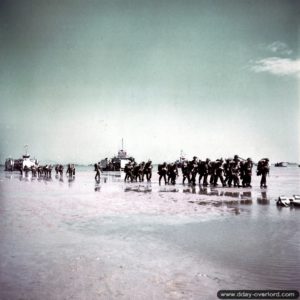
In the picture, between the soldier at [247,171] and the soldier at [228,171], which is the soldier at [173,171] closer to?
the soldier at [228,171]

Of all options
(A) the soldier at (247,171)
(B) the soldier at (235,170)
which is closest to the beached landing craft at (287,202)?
(A) the soldier at (247,171)

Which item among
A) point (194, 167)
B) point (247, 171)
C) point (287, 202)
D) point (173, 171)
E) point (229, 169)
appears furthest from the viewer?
point (173, 171)

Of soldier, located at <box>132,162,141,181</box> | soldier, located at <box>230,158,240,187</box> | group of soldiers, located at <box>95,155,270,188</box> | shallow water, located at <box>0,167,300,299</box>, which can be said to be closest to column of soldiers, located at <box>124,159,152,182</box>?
soldier, located at <box>132,162,141,181</box>

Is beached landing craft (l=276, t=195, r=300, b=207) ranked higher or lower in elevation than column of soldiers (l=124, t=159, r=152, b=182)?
lower

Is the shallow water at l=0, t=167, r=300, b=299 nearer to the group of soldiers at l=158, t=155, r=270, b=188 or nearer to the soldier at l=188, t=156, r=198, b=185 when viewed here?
the group of soldiers at l=158, t=155, r=270, b=188

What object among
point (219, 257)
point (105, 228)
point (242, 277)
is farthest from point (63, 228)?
point (242, 277)

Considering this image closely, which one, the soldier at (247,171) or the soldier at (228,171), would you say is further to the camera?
the soldier at (228,171)

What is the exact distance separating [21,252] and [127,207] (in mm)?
6434

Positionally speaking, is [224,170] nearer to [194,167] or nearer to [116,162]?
[194,167]

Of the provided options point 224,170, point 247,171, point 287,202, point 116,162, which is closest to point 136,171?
point 224,170

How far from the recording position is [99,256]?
5969 mm

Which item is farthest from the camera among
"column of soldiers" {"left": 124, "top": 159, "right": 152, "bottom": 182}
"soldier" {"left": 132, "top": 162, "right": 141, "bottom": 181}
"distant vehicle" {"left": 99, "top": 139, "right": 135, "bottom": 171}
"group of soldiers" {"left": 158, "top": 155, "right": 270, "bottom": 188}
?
"distant vehicle" {"left": 99, "top": 139, "right": 135, "bottom": 171}

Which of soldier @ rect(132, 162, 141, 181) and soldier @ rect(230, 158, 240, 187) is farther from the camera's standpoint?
soldier @ rect(132, 162, 141, 181)

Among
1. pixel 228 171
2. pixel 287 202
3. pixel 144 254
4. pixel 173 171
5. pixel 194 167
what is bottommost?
pixel 144 254
